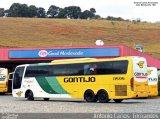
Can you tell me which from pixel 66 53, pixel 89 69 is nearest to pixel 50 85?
pixel 89 69

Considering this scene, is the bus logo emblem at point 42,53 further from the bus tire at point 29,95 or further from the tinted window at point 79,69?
the bus tire at point 29,95

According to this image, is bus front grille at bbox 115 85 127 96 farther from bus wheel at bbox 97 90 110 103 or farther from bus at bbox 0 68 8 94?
bus at bbox 0 68 8 94

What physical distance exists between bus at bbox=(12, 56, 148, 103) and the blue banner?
7564mm

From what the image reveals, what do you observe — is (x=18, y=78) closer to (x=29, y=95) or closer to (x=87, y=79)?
(x=29, y=95)

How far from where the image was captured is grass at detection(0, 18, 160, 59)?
76.8m

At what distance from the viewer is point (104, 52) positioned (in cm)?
4112

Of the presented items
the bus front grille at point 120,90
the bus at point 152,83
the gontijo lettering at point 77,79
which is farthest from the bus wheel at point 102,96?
the bus at point 152,83

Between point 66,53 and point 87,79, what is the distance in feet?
41.2

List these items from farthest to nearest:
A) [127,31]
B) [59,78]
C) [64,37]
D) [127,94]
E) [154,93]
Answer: [127,31] < [64,37] < [154,93] < [59,78] < [127,94]

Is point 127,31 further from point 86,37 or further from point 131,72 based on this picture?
point 131,72

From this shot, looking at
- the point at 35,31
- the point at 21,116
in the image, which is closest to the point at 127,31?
the point at 35,31

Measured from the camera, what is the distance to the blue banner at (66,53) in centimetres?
4088

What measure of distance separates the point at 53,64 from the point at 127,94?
6.58m

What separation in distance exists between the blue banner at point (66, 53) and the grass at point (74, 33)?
24.8 metres
